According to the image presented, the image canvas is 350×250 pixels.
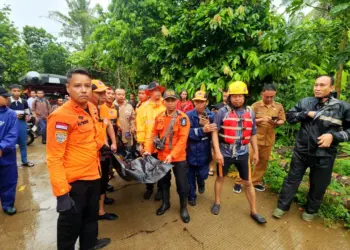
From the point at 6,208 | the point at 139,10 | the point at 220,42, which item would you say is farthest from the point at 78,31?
the point at 6,208

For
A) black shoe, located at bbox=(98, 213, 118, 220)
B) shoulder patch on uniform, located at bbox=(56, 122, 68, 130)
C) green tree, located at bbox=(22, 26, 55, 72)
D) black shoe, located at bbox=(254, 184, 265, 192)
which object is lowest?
black shoe, located at bbox=(254, 184, 265, 192)

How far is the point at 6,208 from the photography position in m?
2.99

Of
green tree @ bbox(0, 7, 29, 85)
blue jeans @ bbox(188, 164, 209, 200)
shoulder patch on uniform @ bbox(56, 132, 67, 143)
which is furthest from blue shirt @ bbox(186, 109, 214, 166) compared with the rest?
green tree @ bbox(0, 7, 29, 85)

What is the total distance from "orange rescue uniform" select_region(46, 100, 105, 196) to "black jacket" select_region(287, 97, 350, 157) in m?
2.70

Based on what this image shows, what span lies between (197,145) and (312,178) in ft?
5.52

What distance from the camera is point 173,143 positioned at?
9.45 feet

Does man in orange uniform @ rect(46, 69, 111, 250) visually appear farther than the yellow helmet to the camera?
No

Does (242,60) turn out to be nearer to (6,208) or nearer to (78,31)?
(6,208)

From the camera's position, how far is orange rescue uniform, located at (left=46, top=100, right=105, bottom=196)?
5.59ft

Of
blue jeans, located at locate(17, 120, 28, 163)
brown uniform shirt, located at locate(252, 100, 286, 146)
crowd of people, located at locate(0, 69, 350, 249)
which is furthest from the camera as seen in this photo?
blue jeans, located at locate(17, 120, 28, 163)

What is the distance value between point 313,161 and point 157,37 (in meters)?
5.49

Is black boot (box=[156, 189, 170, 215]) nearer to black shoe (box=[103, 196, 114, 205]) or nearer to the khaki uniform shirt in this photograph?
black shoe (box=[103, 196, 114, 205])

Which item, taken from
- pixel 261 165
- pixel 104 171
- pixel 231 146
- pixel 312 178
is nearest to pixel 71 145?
pixel 104 171

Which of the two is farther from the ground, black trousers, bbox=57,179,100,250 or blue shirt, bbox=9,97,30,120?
blue shirt, bbox=9,97,30,120
